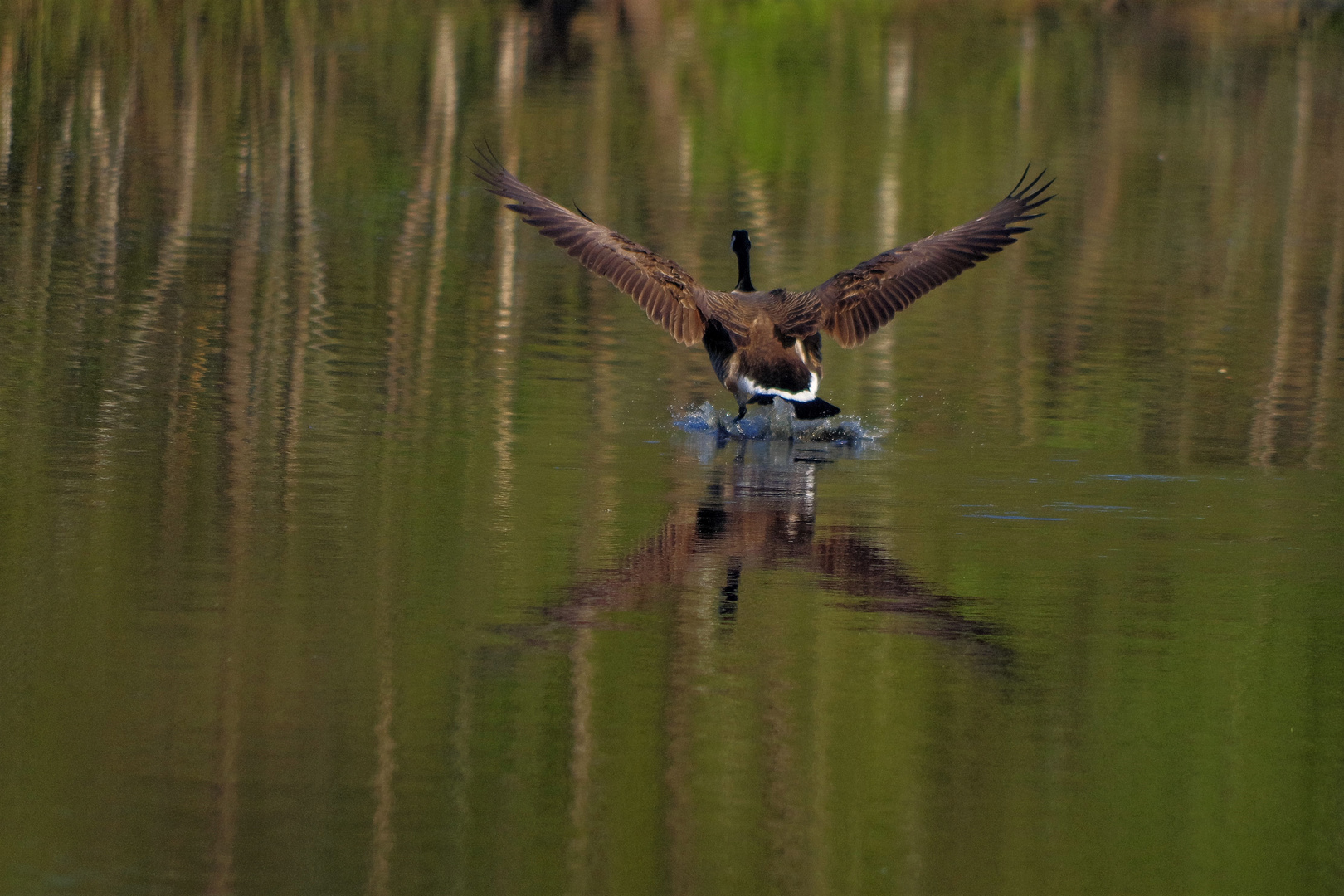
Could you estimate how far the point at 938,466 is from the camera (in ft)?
34.8

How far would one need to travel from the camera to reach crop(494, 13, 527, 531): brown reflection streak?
998 cm

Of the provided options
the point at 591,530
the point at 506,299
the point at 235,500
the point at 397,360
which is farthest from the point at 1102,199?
the point at 235,500

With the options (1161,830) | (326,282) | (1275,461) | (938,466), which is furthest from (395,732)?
(326,282)

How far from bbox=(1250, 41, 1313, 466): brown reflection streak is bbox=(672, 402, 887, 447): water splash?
2.01 metres

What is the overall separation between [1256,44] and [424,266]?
29.4 meters

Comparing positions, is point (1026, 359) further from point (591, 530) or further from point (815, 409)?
point (591, 530)

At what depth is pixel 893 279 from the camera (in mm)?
12391

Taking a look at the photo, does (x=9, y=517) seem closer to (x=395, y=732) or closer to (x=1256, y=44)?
(x=395, y=732)

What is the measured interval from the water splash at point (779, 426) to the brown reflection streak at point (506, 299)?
102cm

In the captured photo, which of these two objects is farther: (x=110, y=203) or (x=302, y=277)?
(x=110, y=203)

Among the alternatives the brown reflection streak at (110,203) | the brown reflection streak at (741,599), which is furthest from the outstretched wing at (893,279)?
the brown reflection streak at (110,203)

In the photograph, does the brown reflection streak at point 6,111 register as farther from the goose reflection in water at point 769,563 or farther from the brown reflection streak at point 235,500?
the goose reflection in water at point 769,563

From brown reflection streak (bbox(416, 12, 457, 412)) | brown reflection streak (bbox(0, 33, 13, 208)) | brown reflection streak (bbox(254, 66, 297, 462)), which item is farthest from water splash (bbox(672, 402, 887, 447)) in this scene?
brown reflection streak (bbox(0, 33, 13, 208))

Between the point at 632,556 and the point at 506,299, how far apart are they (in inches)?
285
